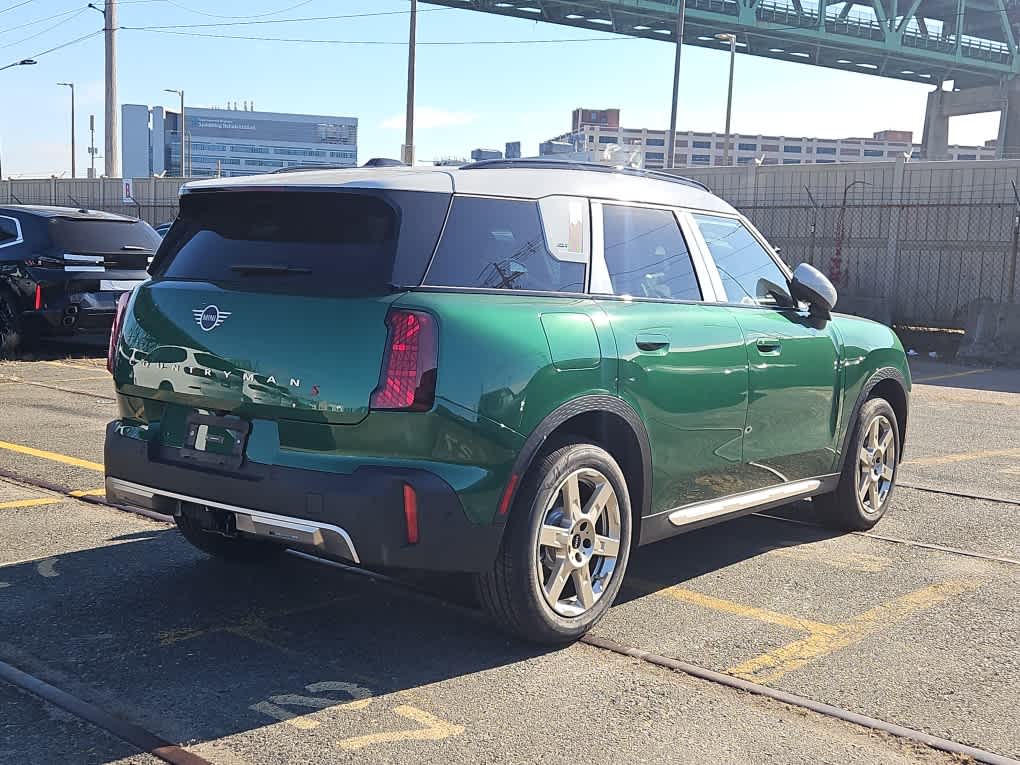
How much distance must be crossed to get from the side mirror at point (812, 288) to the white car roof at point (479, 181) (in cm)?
90

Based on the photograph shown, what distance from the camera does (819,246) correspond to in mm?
22562

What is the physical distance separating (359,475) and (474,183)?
1.21 meters

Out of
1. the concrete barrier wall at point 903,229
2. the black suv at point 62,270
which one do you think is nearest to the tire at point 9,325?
the black suv at point 62,270

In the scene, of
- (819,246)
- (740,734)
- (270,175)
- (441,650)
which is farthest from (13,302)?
(819,246)

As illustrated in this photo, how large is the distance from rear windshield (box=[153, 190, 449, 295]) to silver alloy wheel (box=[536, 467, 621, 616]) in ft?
3.28

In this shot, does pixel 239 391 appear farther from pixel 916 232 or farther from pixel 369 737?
pixel 916 232

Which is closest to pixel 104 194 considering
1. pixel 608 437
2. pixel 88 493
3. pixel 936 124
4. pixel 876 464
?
pixel 88 493

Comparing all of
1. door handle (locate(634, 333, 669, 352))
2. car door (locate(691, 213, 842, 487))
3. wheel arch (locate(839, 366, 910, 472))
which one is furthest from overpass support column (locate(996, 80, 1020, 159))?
door handle (locate(634, 333, 669, 352))

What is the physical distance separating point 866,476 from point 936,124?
79.9 m

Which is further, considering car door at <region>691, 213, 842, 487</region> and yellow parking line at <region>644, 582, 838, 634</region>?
car door at <region>691, 213, 842, 487</region>

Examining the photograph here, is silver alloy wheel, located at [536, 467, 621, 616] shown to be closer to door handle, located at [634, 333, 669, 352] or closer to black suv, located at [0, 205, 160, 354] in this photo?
door handle, located at [634, 333, 669, 352]

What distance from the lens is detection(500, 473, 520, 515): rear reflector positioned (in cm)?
407

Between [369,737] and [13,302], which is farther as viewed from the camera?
[13,302]

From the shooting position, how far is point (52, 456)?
7.88m
